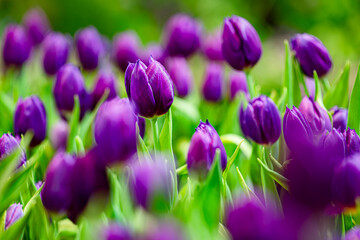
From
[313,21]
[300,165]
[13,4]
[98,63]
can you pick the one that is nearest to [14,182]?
[300,165]

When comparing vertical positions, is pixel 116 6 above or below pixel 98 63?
below

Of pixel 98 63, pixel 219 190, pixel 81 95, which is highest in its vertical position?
pixel 219 190

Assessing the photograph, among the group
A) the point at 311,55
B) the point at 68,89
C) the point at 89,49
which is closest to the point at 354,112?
the point at 311,55

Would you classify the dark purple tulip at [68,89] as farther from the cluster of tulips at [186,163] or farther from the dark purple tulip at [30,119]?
the dark purple tulip at [30,119]

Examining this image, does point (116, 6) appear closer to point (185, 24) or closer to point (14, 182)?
point (185, 24)

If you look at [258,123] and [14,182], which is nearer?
[14,182]

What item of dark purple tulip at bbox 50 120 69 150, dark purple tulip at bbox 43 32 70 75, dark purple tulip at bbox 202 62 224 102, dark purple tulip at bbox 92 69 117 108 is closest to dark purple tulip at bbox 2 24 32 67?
dark purple tulip at bbox 43 32 70 75

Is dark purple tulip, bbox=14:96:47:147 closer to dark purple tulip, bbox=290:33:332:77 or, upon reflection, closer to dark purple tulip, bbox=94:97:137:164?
dark purple tulip, bbox=94:97:137:164
